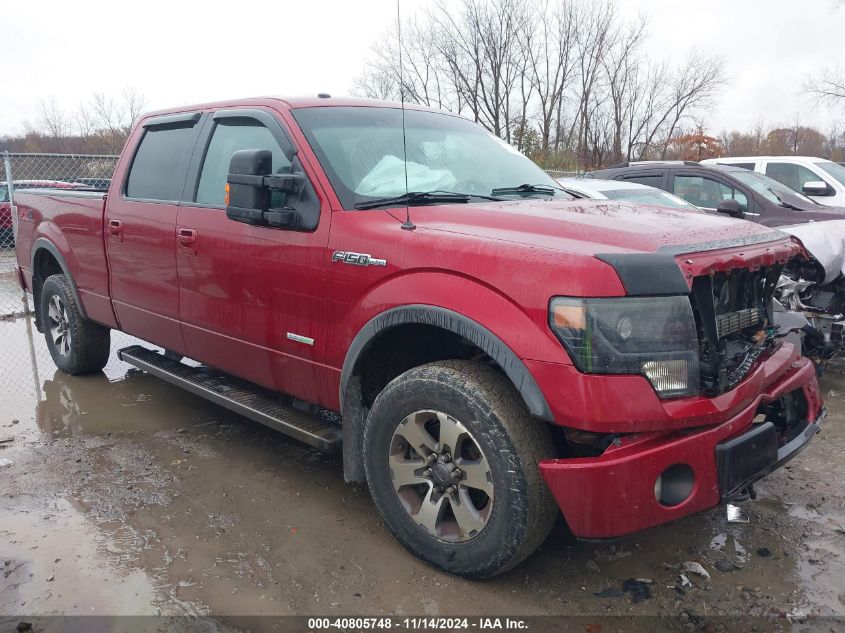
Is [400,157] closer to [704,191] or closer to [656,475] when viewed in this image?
[656,475]

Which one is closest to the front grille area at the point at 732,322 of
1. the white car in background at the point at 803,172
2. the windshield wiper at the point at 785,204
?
the windshield wiper at the point at 785,204

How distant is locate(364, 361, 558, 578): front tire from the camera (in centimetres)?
265

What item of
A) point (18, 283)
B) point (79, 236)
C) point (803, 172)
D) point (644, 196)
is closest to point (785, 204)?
point (644, 196)

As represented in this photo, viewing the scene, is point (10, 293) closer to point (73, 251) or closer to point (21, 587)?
point (73, 251)

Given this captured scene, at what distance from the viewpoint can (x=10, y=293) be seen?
10.4 meters

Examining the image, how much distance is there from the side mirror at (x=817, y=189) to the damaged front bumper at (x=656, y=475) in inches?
330

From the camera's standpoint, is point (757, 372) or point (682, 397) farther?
point (757, 372)

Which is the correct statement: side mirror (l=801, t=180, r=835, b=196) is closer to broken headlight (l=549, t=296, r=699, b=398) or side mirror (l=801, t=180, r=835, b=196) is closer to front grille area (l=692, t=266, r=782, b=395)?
front grille area (l=692, t=266, r=782, b=395)

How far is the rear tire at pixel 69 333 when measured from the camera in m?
5.72

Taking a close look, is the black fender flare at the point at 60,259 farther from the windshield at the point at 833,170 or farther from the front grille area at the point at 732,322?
the windshield at the point at 833,170

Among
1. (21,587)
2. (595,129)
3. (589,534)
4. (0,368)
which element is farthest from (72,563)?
(595,129)

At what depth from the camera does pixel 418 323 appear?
297cm

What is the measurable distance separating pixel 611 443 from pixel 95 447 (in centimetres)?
340

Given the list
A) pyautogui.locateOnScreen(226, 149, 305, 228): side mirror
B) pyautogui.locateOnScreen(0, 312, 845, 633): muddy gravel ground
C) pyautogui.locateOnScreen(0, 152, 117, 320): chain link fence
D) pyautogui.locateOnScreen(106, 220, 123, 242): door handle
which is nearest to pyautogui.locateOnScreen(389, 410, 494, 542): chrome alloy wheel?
pyautogui.locateOnScreen(0, 312, 845, 633): muddy gravel ground
